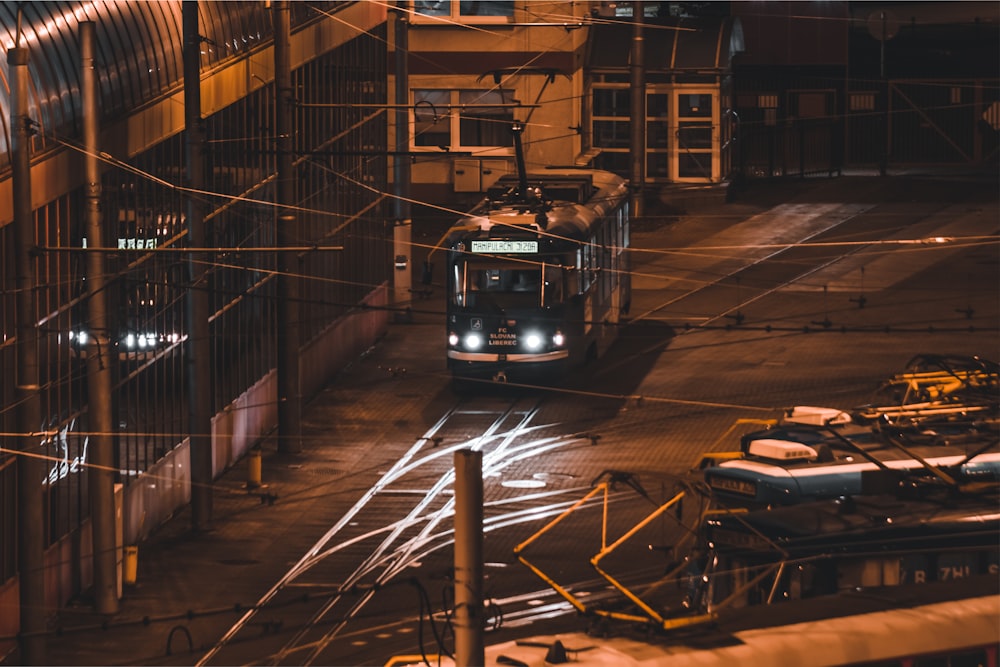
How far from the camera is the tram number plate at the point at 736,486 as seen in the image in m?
16.0

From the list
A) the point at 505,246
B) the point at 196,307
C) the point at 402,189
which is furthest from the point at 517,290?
the point at 196,307

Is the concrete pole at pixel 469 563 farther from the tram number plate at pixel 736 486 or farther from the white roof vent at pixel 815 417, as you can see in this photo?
the white roof vent at pixel 815 417

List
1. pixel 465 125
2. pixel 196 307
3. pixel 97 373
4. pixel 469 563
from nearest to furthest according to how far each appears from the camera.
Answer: pixel 469 563, pixel 97 373, pixel 196 307, pixel 465 125

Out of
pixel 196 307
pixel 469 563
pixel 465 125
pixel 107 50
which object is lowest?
pixel 196 307

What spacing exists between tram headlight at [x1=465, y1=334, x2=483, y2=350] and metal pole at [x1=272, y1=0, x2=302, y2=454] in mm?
3473

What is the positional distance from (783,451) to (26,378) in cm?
707

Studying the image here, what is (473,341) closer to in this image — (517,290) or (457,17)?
(517,290)

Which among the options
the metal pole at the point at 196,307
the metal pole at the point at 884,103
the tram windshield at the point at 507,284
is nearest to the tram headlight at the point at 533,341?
the tram windshield at the point at 507,284

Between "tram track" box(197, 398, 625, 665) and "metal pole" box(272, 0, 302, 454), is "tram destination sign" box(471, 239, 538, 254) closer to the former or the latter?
"tram track" box(197, 398, 625, 665)

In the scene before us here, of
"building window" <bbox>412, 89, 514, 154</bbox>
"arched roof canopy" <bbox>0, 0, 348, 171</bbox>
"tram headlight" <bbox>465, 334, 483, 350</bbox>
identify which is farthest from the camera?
"building window" <bbox>412, 89, 514, 154</bbox>

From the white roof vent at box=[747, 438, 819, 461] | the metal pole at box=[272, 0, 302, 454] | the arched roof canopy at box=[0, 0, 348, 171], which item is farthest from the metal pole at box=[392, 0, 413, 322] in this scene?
the white roof vent at box=[747, 438, 819, 461]

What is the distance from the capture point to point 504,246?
29453mm

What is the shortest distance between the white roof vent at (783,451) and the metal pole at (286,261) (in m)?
10.6

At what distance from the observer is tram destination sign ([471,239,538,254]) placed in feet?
96.6
